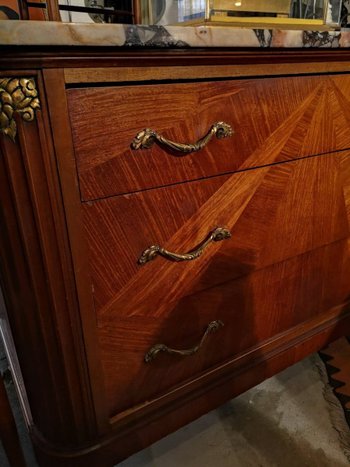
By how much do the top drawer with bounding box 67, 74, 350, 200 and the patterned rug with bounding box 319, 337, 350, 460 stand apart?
63cm

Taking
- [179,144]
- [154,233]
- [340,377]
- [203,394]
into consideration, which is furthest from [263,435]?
[179,144]

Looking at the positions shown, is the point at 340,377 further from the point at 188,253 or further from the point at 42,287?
the point at 42,287

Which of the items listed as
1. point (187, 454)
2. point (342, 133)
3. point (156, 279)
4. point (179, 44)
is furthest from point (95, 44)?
point (187, 454)

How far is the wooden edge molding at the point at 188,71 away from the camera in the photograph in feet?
1.60

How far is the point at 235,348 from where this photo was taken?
0.84 metres

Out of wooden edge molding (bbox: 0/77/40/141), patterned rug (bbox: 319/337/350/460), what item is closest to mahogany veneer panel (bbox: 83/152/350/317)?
wooden edge molding (bbox: 0/77/40/141)

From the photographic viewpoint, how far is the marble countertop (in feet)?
Answer: 1.36

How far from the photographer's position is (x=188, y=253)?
0.67 m

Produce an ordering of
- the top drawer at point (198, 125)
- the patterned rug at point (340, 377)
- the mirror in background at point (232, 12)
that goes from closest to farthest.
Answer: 1. the top drawer at point (198, 125)
2. the mirror in background at point (232, 12)
3. the patterned rug at point (340, 377)

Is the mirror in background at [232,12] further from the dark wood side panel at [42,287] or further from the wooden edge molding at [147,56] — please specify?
the dark wood side panel at [42,287]

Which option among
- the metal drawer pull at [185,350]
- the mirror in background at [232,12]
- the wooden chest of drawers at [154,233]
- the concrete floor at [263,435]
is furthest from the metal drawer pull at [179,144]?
the concrete floor at [263,435]

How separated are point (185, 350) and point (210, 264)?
18 centimetres

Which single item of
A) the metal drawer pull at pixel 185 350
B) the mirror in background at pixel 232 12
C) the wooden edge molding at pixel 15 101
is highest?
the mirror in background at pixel 232 12

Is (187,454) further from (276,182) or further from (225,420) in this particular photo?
(276,182)
